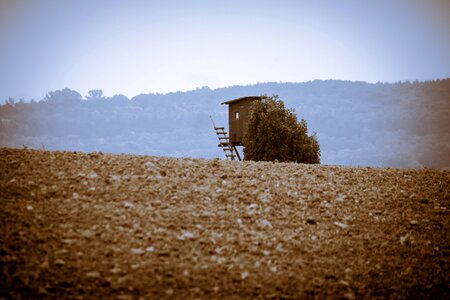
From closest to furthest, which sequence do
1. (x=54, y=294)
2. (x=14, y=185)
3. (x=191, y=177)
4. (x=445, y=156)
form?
(x=54, y=294) → (x=14, y=185) → (x=191, y=177) → (x=445, y=156)

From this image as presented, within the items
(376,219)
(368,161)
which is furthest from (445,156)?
(376,219)

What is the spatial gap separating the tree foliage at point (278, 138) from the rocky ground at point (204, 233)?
19294mm

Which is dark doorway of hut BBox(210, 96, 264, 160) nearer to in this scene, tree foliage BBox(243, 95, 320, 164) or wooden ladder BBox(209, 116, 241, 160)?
wooden ladder BBox(209, 116, 241, 160)

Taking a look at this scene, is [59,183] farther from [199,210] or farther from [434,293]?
[434,293]

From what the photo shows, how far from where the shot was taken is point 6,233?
18.9ft

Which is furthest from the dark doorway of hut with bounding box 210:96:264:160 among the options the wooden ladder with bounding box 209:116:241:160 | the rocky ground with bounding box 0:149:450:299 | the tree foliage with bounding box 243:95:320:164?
the rocky ground with bounding box 0:149:450:299

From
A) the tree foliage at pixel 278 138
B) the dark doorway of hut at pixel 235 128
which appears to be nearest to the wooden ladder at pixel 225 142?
the dark doorway of hut at pixel 235 128

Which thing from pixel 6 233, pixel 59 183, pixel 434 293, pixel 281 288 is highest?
pixel 59 183

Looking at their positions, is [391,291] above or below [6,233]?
below

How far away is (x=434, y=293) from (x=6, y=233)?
24.6ft

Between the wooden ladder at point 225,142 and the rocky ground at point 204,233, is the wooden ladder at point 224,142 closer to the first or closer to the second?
the wooden ladder at point 225,142

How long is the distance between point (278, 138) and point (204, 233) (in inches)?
946

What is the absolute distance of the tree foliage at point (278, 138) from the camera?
29.5 metres

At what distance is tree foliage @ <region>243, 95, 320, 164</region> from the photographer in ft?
96.7
